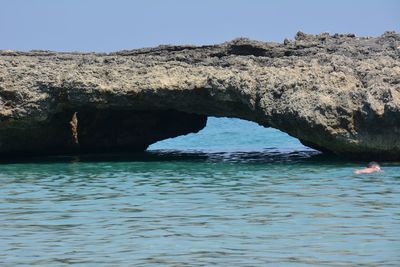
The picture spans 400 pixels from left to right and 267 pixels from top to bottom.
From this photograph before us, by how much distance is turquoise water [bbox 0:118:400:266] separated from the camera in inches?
373

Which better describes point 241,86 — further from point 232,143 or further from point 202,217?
point 232,143

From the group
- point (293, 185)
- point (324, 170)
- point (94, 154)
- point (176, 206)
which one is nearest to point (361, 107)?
point (324, 170)

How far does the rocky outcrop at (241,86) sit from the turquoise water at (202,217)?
1.09 metres

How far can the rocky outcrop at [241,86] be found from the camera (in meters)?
19.4

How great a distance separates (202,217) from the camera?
39.9ft

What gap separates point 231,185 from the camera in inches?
638

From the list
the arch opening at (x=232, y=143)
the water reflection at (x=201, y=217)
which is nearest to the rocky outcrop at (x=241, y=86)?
the water reflection at (x=201, y=217)

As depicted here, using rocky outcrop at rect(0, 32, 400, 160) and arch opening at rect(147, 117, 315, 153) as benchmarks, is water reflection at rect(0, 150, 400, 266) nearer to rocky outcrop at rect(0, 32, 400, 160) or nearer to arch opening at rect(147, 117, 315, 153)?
rocky outcrop at rect(0, 32, 400, 160)

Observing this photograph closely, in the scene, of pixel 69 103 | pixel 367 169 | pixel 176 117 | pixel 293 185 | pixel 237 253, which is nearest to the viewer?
pixel 237 253

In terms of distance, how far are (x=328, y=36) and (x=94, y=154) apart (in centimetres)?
806

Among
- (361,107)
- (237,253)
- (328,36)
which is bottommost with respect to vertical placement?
(237,253)

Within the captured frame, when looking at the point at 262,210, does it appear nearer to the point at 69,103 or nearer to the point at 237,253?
the point at 237,253

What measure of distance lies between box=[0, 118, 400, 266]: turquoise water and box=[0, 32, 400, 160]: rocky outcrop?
1.09 meters

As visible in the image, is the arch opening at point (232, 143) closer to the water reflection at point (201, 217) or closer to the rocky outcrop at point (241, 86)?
the rocky outcrop at point (241, 86)
